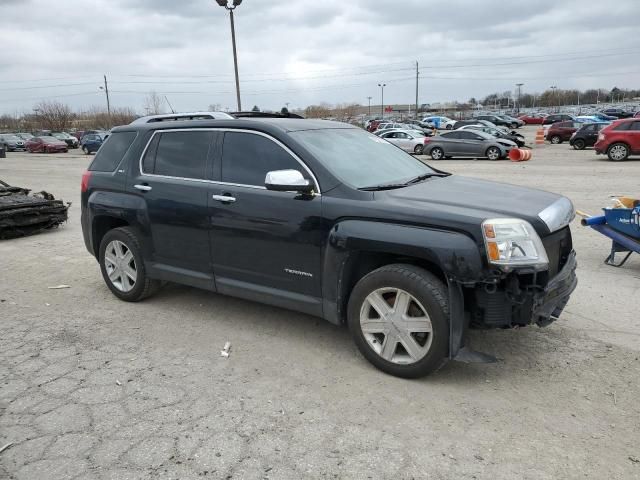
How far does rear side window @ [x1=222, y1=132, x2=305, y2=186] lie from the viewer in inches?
167

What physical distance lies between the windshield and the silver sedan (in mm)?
19359

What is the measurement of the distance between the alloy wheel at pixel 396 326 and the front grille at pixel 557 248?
98cm

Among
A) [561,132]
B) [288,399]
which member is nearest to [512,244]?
[288,399]

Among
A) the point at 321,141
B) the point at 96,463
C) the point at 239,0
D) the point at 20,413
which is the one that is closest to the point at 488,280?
the point at 321,141

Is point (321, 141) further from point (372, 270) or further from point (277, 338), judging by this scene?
point (277, 338)

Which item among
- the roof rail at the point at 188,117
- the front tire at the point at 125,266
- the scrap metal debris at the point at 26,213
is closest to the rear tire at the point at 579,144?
the scrap metal debris at the point at 26,213

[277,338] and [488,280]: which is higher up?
[488,280]

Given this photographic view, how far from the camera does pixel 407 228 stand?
11.6 ft

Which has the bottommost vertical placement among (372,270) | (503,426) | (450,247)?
(503,426)

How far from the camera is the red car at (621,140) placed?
1956 centimetres

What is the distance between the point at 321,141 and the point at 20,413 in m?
2.92

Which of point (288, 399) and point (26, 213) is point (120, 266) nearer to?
point (288, 399)

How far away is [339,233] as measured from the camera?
12.5ft

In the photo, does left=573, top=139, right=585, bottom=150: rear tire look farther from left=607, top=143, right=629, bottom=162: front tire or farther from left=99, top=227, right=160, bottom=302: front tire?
left=99, top=227, right=160, bottom=302: front tire
